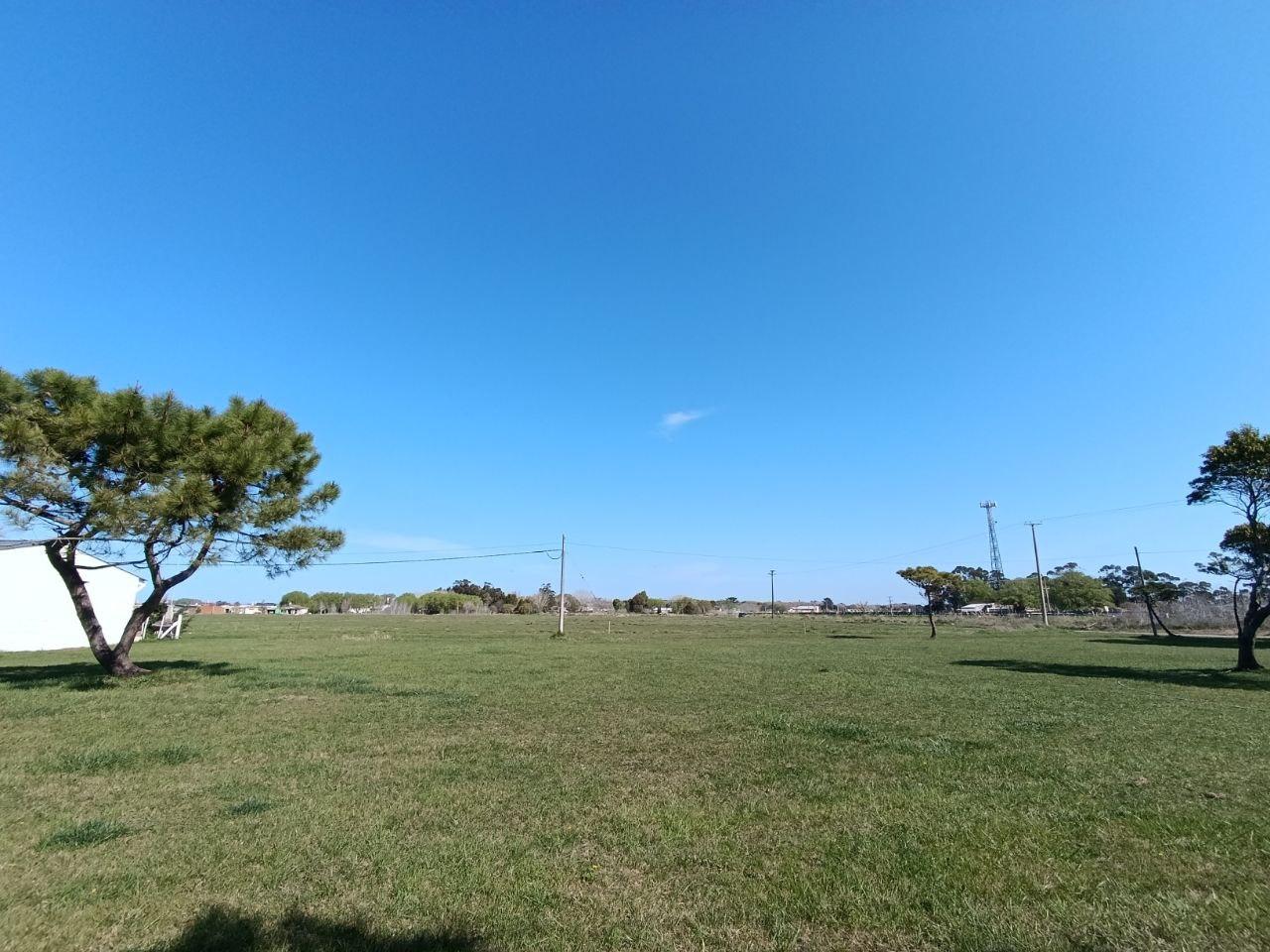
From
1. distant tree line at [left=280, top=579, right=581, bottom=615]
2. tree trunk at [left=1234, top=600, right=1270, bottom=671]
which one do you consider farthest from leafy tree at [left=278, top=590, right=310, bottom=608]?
tree trunk at [left=1234, top=600, right=1270, bottom=671]

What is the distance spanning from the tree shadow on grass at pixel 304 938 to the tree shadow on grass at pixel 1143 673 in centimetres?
2082

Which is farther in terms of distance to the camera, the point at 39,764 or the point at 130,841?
the point at 39,764

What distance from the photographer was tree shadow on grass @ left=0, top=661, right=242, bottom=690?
50.2 feet

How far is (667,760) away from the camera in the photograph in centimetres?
812

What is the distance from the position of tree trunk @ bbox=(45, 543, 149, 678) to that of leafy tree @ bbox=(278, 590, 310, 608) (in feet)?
419

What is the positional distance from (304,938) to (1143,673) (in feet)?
81.1

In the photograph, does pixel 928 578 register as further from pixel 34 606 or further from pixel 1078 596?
pixel 1078 596

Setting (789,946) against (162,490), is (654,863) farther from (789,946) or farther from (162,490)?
(162,490)

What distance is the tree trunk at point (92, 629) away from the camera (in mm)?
15391

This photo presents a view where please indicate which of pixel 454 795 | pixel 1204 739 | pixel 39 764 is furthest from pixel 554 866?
pixel 1204 739

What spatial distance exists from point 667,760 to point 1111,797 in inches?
187

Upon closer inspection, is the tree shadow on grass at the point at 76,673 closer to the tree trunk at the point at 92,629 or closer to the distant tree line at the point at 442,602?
the tree trunk at the point at 92,629

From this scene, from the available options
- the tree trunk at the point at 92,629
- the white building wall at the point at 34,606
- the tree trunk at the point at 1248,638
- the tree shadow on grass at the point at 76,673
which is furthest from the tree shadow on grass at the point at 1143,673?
the white building wall at the point at 34,606

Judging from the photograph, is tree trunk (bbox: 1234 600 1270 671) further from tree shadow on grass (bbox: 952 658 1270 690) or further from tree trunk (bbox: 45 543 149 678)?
tree trunk (bbox: 45 543 149 678)
